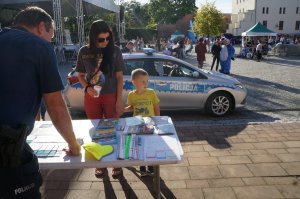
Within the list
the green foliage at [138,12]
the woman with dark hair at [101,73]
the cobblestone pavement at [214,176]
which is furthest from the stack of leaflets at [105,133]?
the green foliage at [138,12]

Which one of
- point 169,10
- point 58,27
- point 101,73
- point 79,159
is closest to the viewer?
point 79,159

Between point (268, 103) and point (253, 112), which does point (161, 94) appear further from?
point (268, 103)

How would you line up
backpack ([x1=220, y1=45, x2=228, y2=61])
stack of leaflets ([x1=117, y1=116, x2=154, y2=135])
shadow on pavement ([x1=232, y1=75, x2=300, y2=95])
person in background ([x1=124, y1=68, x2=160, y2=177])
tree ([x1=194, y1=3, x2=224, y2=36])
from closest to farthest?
stack of leaflets ([x1=117, y1=116, x2=154, y2=135])
person in background ([x1=124, y1=68, x2=160, y2=177])
shadow on pavement ([x1=232, y1=75, x2=300, y2=95])
backpack ([x1=220, y1=45, x2=228, y2=61])
tree ([x1=194, y1=3, x2=224, y2=36])

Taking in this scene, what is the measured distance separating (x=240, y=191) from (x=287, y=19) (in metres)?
70.5

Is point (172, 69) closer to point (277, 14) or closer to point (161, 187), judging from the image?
point (161, 187)

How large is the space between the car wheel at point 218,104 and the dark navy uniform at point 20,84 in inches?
212

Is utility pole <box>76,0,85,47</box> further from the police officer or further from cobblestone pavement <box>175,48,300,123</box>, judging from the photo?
the police officer

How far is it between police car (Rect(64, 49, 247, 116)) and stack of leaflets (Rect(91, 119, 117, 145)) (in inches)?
141

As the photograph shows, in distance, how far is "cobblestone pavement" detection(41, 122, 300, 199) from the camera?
364 centimetres

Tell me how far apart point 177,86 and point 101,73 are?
335 cm

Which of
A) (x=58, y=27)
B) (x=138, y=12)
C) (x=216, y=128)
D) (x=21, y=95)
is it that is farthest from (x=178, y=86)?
(x=138, y=12)

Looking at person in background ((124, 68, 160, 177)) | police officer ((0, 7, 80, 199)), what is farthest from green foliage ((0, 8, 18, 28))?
police officer ((0, 7, 80, 199))

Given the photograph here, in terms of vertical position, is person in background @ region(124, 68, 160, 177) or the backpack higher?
the backpack

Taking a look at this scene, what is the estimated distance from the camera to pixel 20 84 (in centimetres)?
194
